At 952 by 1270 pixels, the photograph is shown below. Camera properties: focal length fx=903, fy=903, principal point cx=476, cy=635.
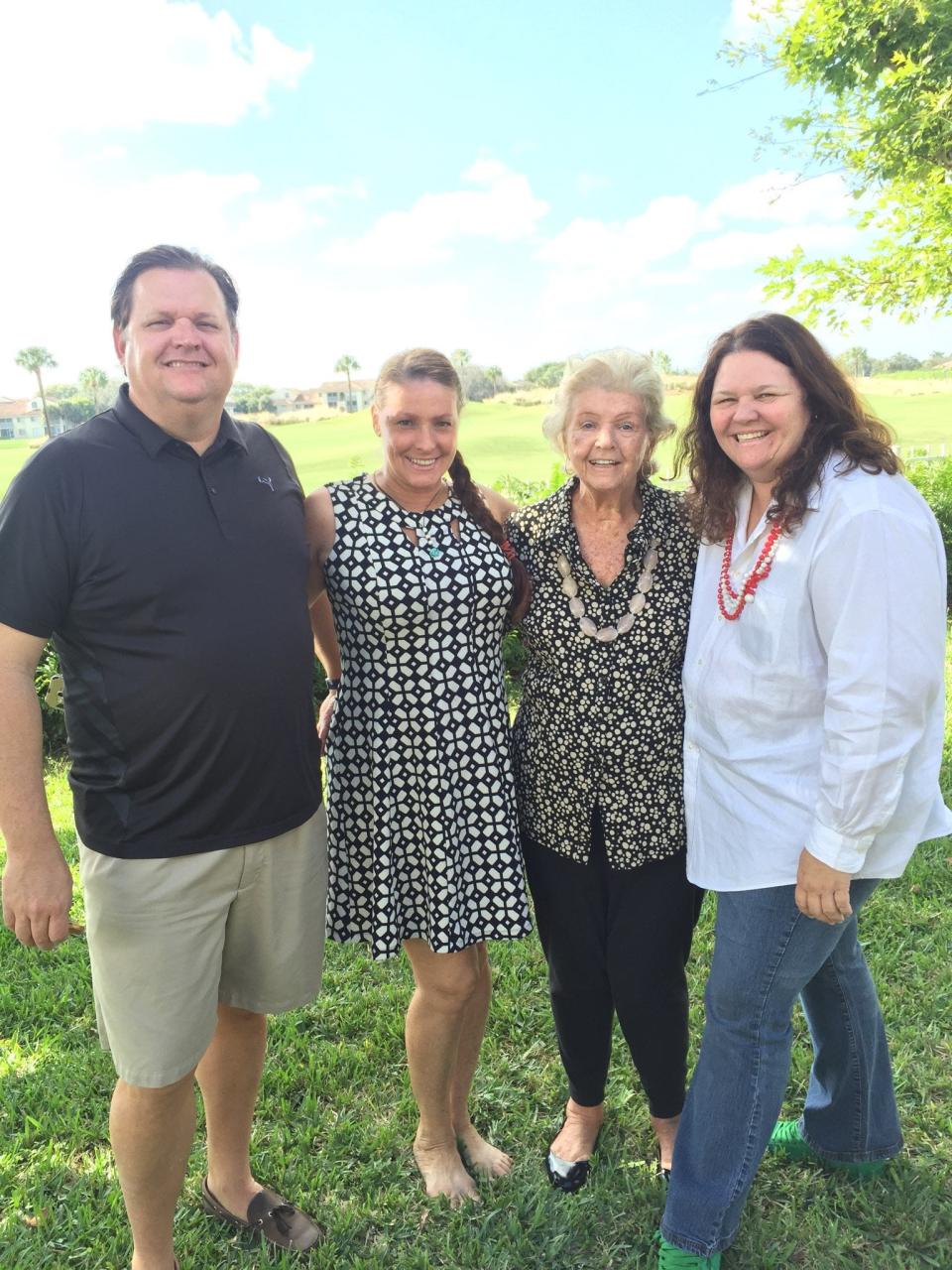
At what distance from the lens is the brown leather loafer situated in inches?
94.7

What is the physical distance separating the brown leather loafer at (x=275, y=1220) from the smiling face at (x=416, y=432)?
1.96 metres

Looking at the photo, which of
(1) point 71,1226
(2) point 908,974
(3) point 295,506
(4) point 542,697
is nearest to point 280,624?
(3) point 295,506

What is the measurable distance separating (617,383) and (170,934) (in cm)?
175

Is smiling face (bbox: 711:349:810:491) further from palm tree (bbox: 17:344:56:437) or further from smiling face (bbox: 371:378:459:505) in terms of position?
palm tree (bbox: 17:344:56:437)

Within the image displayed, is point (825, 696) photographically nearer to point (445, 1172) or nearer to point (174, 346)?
point (174, 346)

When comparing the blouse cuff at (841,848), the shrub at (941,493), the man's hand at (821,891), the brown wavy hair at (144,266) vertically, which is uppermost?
the brown wavy hair at (144,266)

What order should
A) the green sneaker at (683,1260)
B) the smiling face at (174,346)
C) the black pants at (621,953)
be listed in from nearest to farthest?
the smiling face at (174,346), the green sneaker at (683,1260), the black pants at (621,953)

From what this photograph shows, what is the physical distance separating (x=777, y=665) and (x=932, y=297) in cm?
802

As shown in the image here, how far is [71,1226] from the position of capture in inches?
96.7

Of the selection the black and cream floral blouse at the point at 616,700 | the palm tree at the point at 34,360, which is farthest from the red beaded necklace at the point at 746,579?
the palm tree at the point at 34,360

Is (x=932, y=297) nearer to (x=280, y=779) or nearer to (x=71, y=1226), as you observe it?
(x=280, y=779)

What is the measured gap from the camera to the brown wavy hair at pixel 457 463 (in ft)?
7.86

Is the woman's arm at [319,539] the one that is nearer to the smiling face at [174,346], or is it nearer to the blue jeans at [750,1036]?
the smiling face at [174,346]

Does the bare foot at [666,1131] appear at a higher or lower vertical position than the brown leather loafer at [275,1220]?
higher
